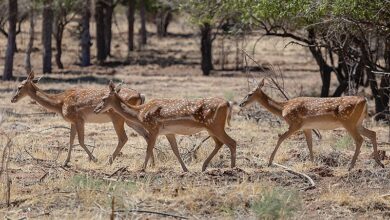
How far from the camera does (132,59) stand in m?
44.5

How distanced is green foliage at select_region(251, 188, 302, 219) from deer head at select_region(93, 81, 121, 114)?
4459 mm

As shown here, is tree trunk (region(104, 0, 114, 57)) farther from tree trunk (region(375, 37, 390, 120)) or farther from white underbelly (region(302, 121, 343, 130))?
white underbelly (region(302, 121, 343, 130))

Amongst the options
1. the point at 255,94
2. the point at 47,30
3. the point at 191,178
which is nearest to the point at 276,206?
the point at 191,178

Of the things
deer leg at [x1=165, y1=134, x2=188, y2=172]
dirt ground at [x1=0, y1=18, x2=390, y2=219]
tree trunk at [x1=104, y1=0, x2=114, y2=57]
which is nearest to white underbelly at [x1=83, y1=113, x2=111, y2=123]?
dirt ground at [x1=0, y1=18, x2=390, y2=219]

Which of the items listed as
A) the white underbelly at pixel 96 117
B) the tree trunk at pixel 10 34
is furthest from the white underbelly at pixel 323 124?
Answer: the tree trunk at pixel 10 34

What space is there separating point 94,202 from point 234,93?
19.5 metres

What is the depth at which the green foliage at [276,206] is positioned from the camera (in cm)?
877

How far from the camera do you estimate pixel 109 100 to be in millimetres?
13062

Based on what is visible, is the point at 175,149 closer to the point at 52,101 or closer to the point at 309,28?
the point at 52,101

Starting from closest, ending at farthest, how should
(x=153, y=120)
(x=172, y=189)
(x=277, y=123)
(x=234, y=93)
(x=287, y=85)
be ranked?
1. (x=172, y=189)
2. (x=153, y=120)
3. (x=277, y=123)
4. (x=234, y=93)
5. (x=287, y=85)

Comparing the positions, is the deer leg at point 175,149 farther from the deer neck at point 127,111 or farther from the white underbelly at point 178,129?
the deer neck at point 127,111

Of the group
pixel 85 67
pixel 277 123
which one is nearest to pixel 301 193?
pixel 277 123

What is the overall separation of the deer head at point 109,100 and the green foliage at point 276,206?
14.6 ft

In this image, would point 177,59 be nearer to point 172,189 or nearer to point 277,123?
point 277,123
